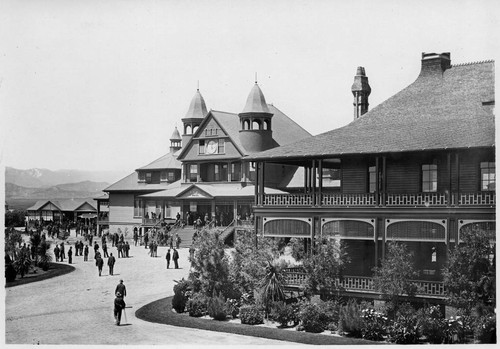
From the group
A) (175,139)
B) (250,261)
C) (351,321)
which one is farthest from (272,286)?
(175,139)

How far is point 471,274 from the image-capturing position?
2738 cm

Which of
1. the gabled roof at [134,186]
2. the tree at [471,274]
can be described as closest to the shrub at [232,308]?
the tree at [471,274]

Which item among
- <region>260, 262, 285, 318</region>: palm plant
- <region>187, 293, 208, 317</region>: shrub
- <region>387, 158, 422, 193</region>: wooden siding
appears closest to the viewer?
<region>260, 262, 285, 318</region>: palm plant

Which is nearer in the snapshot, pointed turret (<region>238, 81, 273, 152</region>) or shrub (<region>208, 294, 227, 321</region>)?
shrub (<region>208, 294, 227, 321</region>)

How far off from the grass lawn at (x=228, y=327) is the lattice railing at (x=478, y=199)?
27.8ft

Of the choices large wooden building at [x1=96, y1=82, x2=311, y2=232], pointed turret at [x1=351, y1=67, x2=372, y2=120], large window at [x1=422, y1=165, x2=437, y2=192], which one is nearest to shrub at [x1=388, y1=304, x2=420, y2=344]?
large window at [x1=422, y1=165, x2=437, y2=192]

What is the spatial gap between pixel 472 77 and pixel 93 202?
7406 cm

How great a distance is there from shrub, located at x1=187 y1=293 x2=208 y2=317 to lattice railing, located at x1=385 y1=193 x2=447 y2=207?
33.3 feet

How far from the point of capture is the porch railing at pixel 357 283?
30.0 metres

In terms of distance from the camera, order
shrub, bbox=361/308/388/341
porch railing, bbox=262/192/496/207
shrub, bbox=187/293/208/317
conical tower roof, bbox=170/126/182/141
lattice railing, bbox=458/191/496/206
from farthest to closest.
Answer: conical tower roof, bbox=170/126/182/141 < shrub, bbox=187/293/208/317 < porch railing, bbox=262/192/496/207 < lattice railing, bbox=458/191/496/206 < shrub, bbox=361/308/388/341

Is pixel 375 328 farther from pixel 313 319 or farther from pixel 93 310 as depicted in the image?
pixel 93 310

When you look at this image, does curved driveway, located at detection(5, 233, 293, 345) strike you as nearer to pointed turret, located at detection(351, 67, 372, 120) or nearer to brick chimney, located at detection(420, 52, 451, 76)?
pointed turret, located at detection(351, 67, 372, 120)

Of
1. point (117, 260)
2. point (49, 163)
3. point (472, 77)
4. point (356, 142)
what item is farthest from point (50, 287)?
point (472, 77)

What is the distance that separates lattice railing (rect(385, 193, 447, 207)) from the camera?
3164cm
